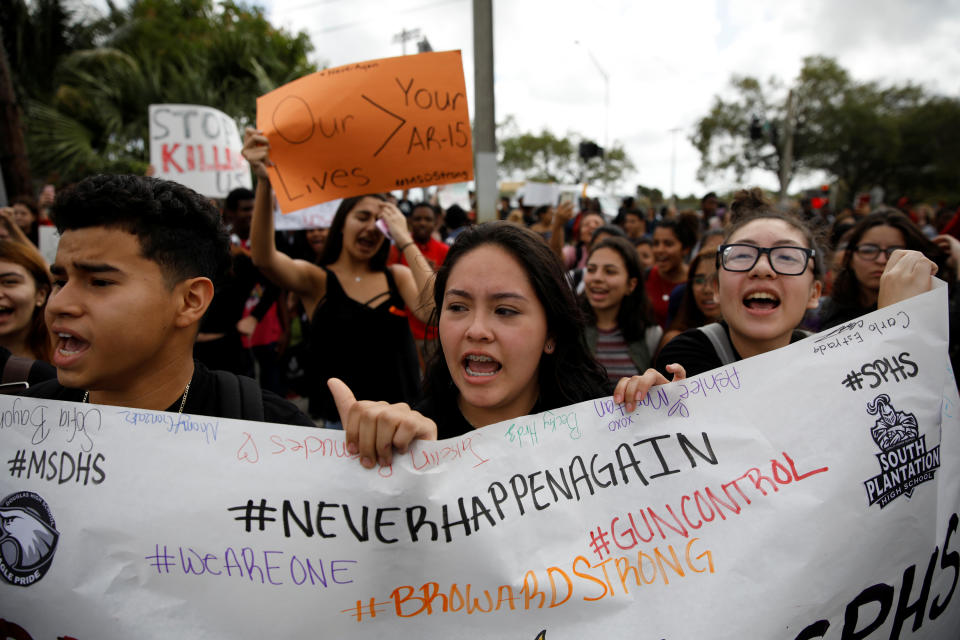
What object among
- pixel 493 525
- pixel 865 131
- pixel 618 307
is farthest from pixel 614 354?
pixel 865 131

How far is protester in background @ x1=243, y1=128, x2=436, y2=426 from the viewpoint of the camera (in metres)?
2.97

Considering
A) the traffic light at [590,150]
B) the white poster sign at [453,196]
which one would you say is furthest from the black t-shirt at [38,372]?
the traffic light at [590,150]

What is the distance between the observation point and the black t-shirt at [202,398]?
Answer: 1.63m

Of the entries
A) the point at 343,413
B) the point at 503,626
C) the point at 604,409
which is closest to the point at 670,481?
the point at 604,409

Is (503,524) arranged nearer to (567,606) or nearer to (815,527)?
(567,606)

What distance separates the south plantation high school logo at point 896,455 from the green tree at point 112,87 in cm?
1444

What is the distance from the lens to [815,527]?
136 cm

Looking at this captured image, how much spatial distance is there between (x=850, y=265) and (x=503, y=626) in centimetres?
273

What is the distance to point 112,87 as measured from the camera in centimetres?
1440

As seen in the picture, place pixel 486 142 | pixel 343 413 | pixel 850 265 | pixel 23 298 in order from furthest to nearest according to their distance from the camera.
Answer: pixel 486 142, pixel 850 265, pixel 23 298, pixel 343 413

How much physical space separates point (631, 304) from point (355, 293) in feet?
5.17

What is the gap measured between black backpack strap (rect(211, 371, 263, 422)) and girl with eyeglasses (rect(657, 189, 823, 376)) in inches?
50.3

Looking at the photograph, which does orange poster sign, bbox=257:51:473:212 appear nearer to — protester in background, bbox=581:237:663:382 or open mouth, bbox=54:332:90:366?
protester in background, bbox=581:237:663:382

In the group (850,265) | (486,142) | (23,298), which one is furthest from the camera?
(486,142)
